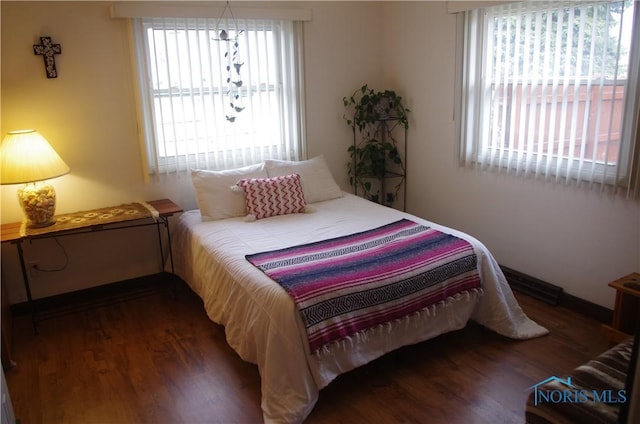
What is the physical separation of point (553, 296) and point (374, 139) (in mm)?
2077

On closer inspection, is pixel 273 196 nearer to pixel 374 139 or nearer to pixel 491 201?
pixel 374 139

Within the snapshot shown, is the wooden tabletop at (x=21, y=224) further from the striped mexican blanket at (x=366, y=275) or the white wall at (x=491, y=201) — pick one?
the white wall at (x=491, y=201)

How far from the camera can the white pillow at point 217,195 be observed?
11.5ft

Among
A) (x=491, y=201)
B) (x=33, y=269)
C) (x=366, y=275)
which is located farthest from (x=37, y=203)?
(x=491, y=201)

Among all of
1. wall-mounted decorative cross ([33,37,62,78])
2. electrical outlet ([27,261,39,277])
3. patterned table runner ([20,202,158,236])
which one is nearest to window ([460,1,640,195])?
patterned table runner ([20,202,158,236])

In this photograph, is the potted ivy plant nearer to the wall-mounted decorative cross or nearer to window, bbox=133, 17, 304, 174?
window, bbox=133, 17, 304, 174

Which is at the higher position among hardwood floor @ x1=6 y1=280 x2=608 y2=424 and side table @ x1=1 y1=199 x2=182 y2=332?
side table @ x1=1 y1=199 x2=182 y2=332

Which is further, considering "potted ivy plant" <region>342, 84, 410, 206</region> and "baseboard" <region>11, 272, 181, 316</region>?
"potted ivy plant" <region>342, 84, 410, 206</region>

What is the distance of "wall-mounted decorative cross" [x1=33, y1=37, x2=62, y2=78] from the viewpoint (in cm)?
313

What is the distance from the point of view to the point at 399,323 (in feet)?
8.52

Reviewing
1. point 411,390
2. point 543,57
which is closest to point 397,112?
point 543,57

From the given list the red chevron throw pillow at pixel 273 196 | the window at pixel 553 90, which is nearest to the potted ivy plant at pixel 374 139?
the window at pixel 553 90

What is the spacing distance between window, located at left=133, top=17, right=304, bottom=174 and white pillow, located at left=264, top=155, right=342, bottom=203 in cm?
26

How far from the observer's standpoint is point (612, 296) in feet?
9.93
